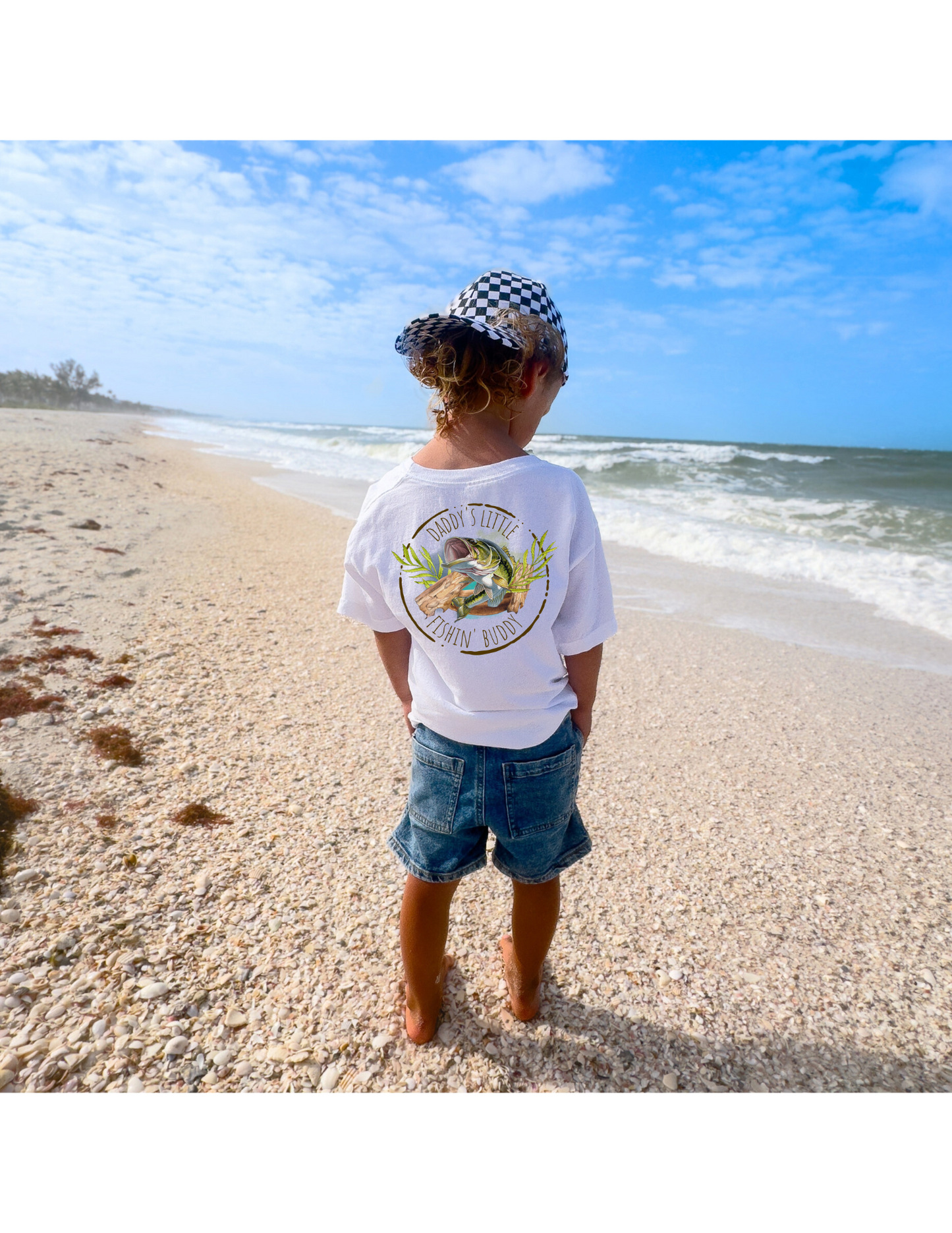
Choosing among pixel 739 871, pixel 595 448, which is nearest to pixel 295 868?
pixel 739 871

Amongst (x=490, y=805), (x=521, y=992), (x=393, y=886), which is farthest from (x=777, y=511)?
(x=490, y=805)

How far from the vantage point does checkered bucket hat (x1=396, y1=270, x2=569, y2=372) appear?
127 centimetres

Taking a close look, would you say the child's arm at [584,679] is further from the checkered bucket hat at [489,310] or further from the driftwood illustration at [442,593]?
the checkered bucket hat at [489,310]

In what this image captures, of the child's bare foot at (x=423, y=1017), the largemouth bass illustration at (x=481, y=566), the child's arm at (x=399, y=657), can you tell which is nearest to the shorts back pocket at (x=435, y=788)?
the child's arm at (x=399, y=657)

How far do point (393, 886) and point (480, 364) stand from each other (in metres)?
2.10

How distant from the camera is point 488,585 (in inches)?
52.2

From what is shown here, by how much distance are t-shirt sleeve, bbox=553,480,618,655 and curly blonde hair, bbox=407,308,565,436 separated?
295 mm

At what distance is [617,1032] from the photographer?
75.9 inches

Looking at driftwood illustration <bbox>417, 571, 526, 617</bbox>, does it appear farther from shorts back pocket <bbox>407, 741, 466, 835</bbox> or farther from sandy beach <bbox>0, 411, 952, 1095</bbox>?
sandy beach <bbox>0, 411, 952, 1095</bbox>

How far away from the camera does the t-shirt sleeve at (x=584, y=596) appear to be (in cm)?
133

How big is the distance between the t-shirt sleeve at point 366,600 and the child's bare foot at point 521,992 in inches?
46.7

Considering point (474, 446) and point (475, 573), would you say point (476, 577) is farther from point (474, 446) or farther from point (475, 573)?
point (474, 446)

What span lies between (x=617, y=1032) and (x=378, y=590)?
168 centimetres
